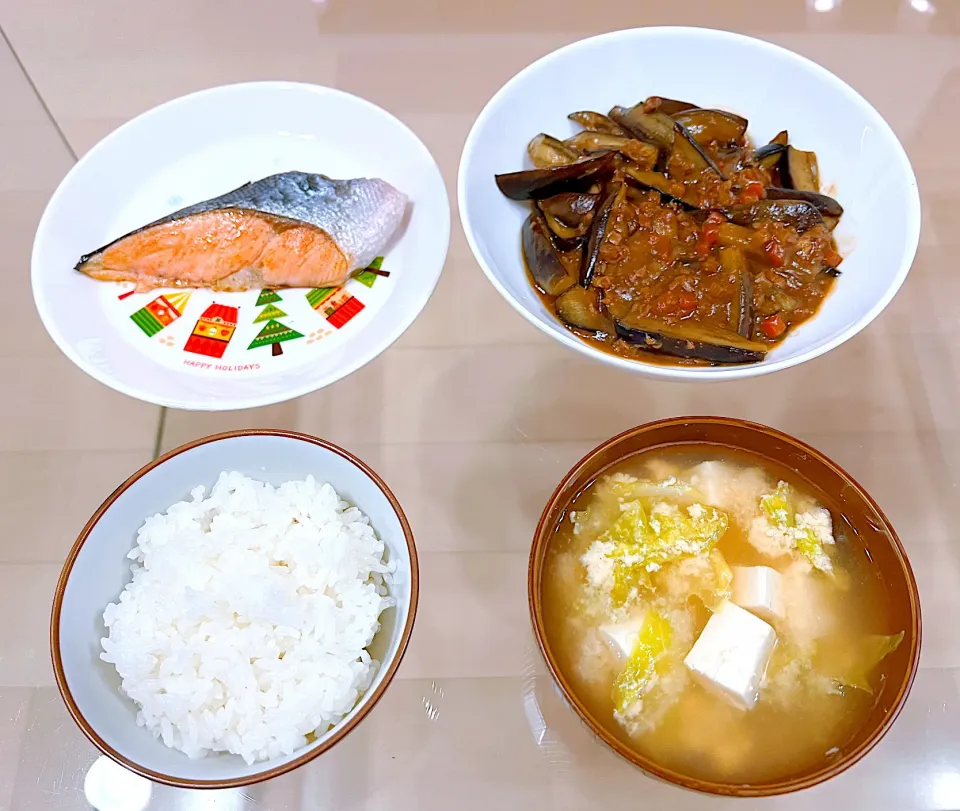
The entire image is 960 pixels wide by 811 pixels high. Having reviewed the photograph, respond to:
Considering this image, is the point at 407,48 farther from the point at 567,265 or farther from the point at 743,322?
the point at 743,322

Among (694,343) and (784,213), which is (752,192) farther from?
(694,343)

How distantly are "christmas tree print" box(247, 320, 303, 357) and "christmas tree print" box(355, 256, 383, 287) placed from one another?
19 centimetres

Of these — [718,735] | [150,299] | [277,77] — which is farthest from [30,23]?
[718,735]

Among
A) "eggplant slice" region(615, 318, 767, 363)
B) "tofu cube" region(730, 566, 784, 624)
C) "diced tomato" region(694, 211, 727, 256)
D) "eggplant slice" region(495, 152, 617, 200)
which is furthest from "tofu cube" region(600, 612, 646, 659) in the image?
"eggplant slice" region(495, 152, 617, 200)

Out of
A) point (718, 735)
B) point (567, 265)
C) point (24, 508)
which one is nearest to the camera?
point (718, 735)

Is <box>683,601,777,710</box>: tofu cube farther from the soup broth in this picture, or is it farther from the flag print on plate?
the flag print on plate

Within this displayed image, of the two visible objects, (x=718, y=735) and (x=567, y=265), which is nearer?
(x=718, y=735)

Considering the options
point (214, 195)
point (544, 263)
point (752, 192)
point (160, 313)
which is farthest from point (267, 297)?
point (752, 192)

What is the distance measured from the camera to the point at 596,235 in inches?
52.4

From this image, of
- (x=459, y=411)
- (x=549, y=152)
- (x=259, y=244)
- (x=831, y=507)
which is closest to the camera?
(x=831, y=507)

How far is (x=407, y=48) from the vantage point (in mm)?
1956

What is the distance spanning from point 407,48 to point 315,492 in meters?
1.29

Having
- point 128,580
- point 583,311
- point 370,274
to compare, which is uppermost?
point 583,311

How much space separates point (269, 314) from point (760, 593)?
3.70ft
